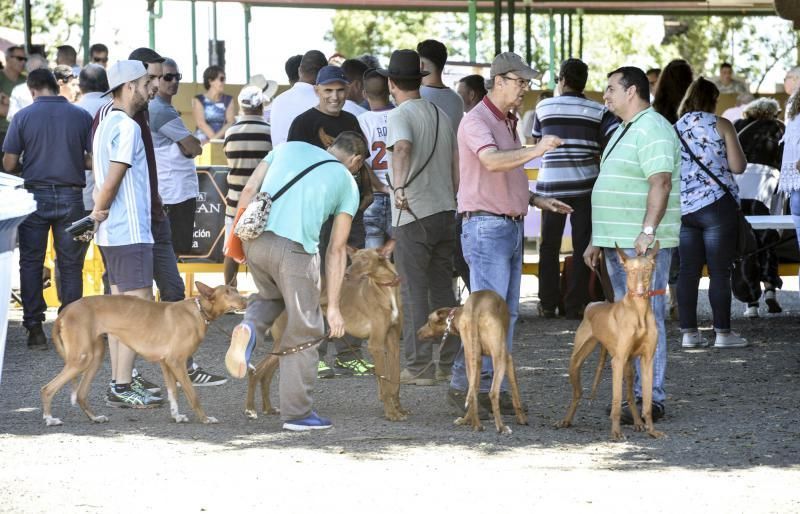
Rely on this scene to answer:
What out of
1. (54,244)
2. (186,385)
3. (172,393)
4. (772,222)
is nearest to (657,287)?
(186,385)

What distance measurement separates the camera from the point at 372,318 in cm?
858

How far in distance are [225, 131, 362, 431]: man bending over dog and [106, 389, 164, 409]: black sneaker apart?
1303 mm

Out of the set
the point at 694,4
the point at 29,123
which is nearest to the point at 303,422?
the point at 29,123

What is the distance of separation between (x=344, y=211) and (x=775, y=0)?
5184mm

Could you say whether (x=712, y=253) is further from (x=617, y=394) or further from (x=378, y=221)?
(x=617, y=394)

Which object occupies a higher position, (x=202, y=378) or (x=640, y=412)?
(x=640, y=412)

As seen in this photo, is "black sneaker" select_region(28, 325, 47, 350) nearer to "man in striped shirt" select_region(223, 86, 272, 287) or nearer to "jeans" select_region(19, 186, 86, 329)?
"jeans" select_region(19, 186, 86, 329)

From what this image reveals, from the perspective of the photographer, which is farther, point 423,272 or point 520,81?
point 423,272

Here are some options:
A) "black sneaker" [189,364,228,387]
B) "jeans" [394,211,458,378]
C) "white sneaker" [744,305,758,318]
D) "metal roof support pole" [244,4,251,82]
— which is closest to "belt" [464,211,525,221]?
"jeans" [394,211,458,378]

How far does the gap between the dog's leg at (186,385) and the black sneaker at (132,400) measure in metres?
0.65

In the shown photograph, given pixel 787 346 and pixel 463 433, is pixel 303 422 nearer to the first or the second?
pixel 463 433

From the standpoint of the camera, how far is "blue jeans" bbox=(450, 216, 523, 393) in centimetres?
819

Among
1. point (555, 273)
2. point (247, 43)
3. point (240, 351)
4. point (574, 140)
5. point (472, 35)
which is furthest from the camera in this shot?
point (247, 43)

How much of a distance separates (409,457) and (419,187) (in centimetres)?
252
